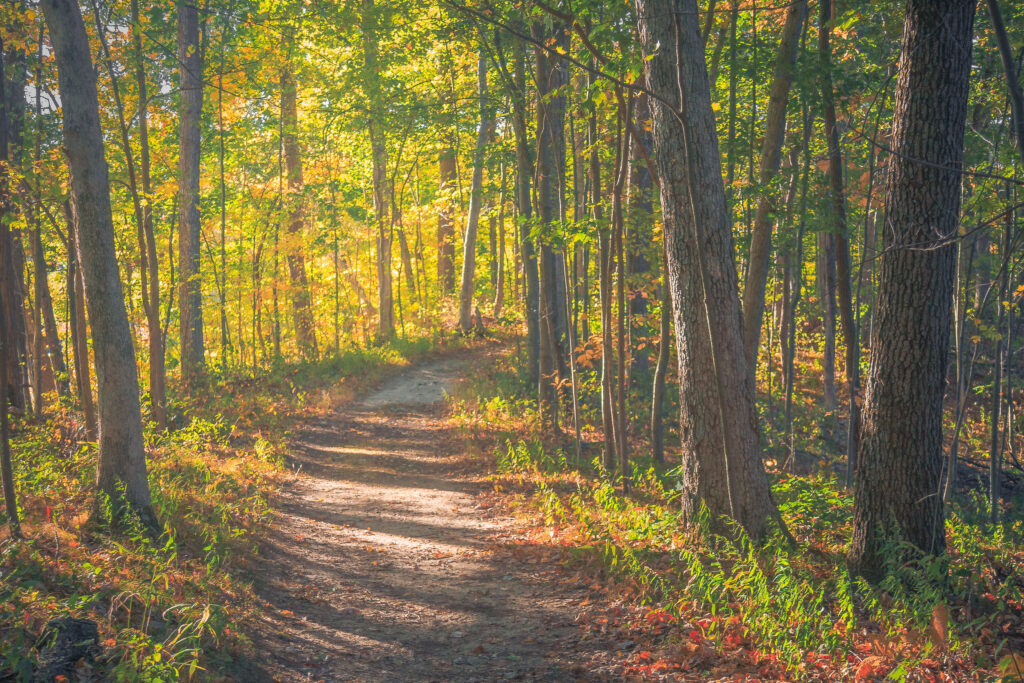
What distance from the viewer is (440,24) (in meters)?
10.9

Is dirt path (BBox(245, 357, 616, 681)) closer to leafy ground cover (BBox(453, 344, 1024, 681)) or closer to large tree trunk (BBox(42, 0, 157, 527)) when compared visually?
leafy ground cover (BBox(453, 344, 1024, 681))

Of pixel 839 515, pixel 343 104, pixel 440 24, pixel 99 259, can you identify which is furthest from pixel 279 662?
pixel 343 104

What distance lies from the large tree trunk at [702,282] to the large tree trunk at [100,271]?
513 cm

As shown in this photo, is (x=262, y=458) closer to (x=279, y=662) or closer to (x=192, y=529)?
(x=192, y=529)

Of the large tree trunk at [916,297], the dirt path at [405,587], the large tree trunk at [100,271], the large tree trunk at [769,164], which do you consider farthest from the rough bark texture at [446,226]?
the large tree trunk at [916,297]

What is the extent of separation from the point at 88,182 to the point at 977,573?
822cm

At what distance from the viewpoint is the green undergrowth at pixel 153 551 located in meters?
4.20

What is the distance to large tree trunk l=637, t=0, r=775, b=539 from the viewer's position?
5895mm

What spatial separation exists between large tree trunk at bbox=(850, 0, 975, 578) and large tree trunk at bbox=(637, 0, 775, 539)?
1.01 meters

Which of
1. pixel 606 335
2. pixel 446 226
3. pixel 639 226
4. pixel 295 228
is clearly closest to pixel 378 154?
pixel 295 228

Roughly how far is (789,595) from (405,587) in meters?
3.47

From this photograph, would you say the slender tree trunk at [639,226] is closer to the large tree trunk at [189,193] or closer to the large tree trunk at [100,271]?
the large tree trunk at [100,271]

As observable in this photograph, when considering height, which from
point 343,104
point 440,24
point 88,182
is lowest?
point 88,182

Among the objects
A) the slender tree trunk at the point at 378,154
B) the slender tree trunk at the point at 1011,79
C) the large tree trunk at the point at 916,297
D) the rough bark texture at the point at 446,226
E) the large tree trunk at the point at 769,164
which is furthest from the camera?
the rough bark texture at the point at 446,226
